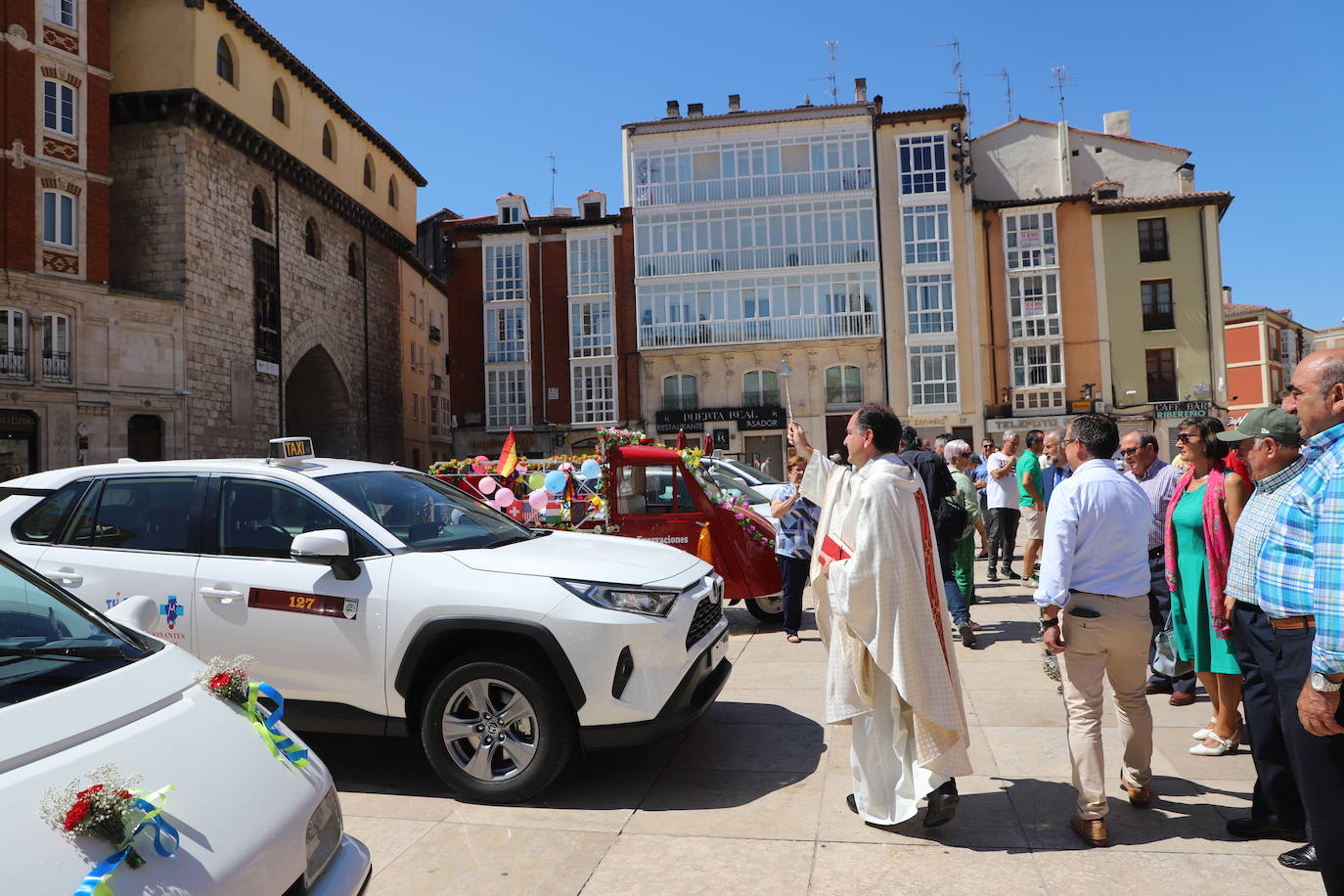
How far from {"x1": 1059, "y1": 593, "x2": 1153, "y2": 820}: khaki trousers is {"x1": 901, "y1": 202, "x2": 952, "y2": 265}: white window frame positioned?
1416 inches

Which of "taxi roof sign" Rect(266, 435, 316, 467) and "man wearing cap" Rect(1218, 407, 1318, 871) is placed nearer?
"man wearing cap" Rect(1218, 407, 1318, 871)

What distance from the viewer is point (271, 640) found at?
14.6 feet

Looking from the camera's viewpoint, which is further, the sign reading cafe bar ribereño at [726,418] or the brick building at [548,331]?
the brick building at [548,331]

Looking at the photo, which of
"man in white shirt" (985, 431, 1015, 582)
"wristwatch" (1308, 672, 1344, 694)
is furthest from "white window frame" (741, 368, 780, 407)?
"wristwatch" (1308, 672, 1344, 694)

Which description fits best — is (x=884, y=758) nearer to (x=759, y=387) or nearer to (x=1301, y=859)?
(x=1301, y=859)

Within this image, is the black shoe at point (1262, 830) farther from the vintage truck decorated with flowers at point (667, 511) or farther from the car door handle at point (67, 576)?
the car door handle at point (67, 576)

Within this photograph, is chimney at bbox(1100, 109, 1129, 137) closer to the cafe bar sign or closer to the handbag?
the cafe bar sign

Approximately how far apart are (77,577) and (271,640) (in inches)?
51.2

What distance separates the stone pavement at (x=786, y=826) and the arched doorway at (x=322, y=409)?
1328 inches

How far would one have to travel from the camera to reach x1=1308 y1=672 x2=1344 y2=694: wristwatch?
8.48ft

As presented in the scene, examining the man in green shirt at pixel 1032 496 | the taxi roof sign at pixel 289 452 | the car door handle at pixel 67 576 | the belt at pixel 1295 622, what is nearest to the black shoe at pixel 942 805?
the belt at pixel 1295 622

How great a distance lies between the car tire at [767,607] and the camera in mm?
8977

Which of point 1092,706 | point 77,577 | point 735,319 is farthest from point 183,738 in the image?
point 735,319

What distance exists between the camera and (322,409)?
3697 cm
